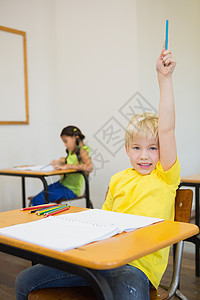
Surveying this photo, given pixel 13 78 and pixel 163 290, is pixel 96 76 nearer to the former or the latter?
pixel 13 78

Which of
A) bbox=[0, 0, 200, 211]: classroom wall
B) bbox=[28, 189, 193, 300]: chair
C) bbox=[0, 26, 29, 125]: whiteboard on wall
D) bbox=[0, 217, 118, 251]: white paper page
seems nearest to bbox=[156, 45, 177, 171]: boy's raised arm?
bbox=[28, 189, 193, 300]: chair

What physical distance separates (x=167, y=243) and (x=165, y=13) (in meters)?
3.18

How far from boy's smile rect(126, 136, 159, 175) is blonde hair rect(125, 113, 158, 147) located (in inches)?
0.6

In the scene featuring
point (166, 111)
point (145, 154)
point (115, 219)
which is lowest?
point (115, 219)

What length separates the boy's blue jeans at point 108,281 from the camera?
0.89 meters

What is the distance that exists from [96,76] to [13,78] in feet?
2.84

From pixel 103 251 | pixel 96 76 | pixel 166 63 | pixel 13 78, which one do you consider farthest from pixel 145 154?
pixel 13 78

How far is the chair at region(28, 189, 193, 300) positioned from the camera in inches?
39.5

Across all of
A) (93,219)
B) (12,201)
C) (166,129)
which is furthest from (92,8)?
(93,219)

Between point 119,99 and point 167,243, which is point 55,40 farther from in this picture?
point 167,243

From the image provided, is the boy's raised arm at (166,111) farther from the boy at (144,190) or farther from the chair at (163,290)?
the chair at (163,290)

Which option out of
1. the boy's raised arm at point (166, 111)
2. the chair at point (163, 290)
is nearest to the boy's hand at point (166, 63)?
the boy's raised arm at point (166, 111)

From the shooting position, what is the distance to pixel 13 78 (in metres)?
3.82

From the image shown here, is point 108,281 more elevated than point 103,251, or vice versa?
point 103,251
